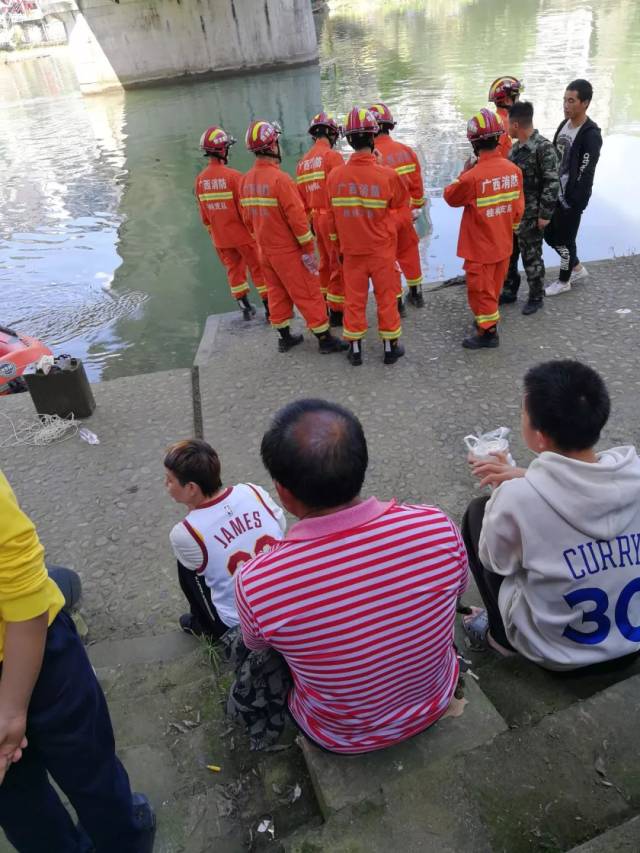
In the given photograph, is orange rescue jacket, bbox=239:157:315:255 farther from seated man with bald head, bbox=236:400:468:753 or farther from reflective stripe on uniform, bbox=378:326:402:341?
seated man with bald head, bbox=236:400:468:753

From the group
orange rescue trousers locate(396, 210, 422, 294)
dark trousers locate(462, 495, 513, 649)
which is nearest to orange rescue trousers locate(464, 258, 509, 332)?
orange rescue trousers locate(396, 210, 422, 294)

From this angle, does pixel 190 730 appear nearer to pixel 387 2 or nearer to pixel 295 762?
pixel 295 762

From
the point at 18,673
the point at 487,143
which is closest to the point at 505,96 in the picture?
the point at 487,143

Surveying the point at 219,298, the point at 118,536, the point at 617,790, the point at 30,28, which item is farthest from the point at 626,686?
the point at 30,28

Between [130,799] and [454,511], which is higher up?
[130,799]

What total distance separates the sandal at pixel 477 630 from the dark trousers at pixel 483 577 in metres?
0.07

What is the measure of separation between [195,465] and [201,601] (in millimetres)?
622

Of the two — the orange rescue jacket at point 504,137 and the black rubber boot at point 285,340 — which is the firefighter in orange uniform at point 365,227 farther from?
the orange rescue jacket at point 504,137

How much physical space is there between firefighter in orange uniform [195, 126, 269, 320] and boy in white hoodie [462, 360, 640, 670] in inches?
175

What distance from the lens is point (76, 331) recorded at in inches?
314

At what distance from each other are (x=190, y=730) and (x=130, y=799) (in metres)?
0.53

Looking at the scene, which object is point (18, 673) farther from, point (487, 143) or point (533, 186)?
point (533, 186)

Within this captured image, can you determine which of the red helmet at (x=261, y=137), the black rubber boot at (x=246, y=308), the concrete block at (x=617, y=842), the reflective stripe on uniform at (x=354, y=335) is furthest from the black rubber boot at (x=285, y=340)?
the concrete block at (x=617, y=842)

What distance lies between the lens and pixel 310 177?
18.4 feet
